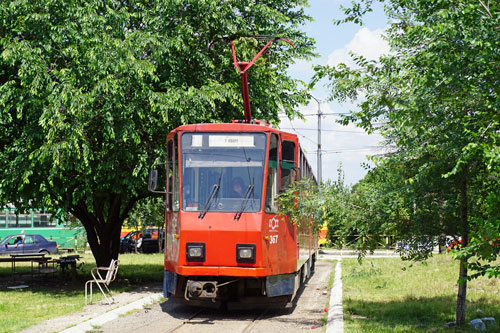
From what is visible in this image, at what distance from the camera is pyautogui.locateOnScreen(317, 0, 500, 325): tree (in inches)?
293

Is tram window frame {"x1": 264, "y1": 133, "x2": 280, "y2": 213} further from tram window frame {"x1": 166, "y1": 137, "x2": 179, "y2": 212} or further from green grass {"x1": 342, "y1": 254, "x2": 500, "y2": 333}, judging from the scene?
green grass {"x1": 342, "y1": 254, "x2": 500, "y2": 333}

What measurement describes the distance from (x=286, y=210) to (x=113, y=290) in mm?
7896

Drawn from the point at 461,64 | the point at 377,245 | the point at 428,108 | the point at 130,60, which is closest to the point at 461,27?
the point at 461,64

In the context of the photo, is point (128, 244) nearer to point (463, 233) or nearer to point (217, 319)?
point (217, 319)

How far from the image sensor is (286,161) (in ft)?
41.5

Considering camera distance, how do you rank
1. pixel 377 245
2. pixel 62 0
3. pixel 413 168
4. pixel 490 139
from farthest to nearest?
1. pixel 62 0
2. pixel 377 245
3. pixel 413 168
4. pixel 490 139

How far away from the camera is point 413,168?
32.5 ft

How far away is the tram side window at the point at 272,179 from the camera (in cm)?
1197

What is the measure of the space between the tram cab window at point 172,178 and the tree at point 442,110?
378 cm

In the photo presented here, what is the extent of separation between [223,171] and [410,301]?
19.5ft

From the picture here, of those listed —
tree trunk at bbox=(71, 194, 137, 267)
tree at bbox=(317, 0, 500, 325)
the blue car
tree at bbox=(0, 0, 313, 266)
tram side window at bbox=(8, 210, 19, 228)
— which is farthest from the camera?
tram side window at bbox=(8, 210, 19, 228)

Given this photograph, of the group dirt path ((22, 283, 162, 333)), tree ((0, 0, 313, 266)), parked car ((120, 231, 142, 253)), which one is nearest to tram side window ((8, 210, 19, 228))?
parked car ((120, 231, 142, 253))

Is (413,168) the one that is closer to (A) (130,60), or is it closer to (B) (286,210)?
(B) (286,210)

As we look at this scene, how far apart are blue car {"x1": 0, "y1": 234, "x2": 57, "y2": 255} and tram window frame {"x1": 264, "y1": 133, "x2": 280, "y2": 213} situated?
28243 mm
